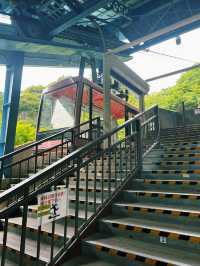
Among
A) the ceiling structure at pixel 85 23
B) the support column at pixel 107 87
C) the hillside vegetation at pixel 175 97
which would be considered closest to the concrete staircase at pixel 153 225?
the support column at pixel 107 87

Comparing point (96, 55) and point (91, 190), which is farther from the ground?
point (96, 55)

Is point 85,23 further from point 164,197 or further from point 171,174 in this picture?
point 164,197

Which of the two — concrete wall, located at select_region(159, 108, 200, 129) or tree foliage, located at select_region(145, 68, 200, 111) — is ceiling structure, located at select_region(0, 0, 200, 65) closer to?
concrete wall, located at select_region(159, 108, 200, 129)

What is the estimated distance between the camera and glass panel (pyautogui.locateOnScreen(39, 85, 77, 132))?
6949 millimetres

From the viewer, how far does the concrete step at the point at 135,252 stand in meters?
2.28

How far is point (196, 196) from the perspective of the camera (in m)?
3.13

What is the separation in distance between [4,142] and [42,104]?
234 cm

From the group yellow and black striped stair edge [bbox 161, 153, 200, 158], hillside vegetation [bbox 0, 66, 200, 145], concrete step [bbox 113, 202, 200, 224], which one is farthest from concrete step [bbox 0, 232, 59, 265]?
hillside vegetation [bbox 0, 66, 200, 145]

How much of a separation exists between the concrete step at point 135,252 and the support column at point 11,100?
6.64 m

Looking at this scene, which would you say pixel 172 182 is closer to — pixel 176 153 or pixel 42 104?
pixel 176 153

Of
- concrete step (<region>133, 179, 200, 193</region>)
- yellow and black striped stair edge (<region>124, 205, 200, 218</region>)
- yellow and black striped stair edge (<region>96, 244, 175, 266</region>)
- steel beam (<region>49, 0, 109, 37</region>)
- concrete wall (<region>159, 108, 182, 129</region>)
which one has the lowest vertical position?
yellow and black striped stair edge (<region>96, 244, 175, 266</region>)

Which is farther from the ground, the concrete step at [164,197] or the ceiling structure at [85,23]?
the ceiling structure at [85,23]

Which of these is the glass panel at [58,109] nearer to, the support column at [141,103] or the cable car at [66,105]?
the cable car at [66,105]

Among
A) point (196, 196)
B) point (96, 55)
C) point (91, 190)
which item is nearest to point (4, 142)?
point (96, 55)
